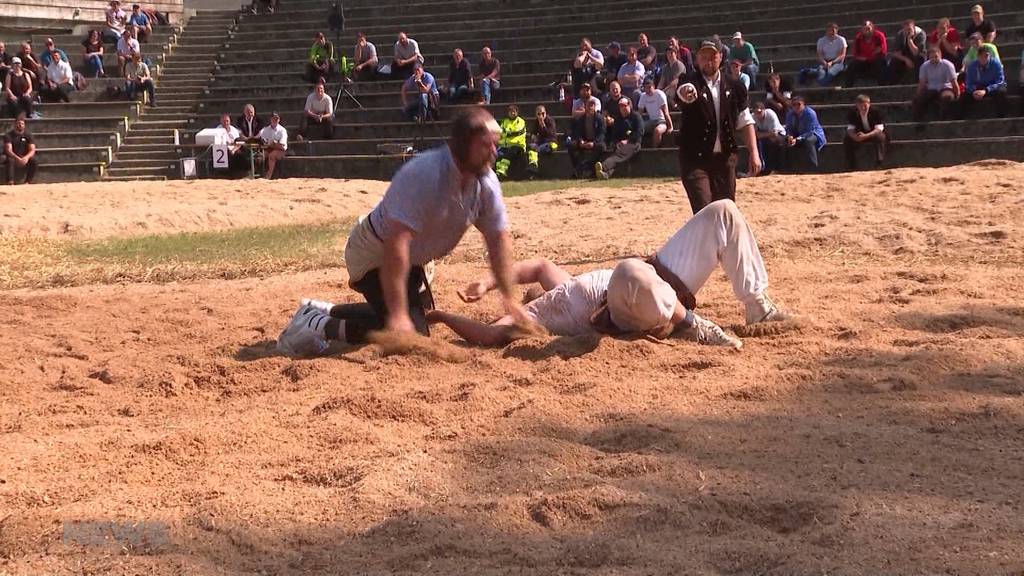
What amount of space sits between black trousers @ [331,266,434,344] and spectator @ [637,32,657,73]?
1477cm

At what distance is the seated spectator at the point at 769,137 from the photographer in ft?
55.5

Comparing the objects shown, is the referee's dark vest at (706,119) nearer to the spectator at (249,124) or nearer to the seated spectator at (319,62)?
the spectator at (249,124)

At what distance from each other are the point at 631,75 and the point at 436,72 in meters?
6.30

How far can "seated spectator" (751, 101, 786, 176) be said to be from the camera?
1691 centimetres

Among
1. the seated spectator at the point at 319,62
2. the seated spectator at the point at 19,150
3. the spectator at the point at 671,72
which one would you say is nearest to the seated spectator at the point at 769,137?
the spectator at the point at 671,72

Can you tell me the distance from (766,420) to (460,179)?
7.22 feet

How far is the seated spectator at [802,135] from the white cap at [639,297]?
11.3m

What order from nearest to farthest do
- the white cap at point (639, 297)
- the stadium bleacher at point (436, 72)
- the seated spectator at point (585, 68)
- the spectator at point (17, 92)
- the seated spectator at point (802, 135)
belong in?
the white cap at point (639, 297) → the seated spectator at point (802, 135) → the stadium bleacher at point (436, 72) → the seated spectator at point (585, 68) → the spectator at point (17, 92)

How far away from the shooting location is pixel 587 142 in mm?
18859

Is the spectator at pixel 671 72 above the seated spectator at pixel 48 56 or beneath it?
beneath

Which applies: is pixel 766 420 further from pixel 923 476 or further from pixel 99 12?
pixel 99 12

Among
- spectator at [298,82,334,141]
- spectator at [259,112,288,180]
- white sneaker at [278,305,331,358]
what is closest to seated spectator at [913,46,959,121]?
spectator at [298,82,334,141]

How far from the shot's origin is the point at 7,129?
2330 centimetres

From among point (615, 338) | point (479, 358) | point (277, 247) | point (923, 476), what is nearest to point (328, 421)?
point (479, 358)
